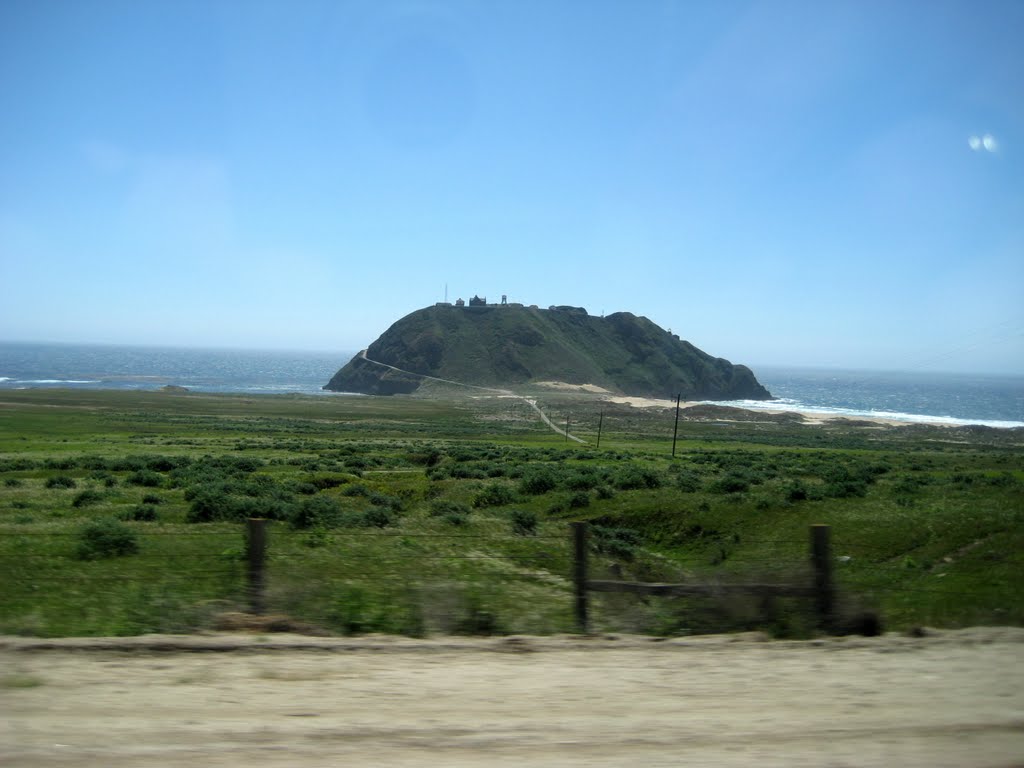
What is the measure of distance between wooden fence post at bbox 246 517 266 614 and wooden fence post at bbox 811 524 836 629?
6241 mm

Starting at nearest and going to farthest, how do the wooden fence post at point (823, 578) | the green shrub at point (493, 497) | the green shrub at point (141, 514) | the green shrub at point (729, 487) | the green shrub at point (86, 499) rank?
the wooden fence post at point (823, 578)
the green shrub at point (141, 514)
the green shrub at point (86, 499)
the green shrub at point (729, 487)
the green shrub at point (493, 497)

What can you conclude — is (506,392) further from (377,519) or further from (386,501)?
(377,519)

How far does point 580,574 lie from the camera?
8.45 m

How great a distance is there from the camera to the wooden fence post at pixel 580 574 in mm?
8359

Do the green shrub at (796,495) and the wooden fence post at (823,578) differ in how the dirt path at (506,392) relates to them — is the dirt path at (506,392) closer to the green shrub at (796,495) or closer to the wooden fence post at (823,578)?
the green shrub at (796,495)

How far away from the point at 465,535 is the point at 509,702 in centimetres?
563

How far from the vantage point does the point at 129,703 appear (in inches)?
225

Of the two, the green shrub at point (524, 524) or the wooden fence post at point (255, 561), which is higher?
the wooden fence post at point (255, 561)

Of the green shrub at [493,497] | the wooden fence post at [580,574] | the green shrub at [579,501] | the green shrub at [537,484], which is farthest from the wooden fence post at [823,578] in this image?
the green shrub at [537,484]

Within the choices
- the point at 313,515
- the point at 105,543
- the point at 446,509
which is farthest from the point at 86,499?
the point at 105,543

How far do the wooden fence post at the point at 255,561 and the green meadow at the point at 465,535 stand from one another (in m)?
0.23

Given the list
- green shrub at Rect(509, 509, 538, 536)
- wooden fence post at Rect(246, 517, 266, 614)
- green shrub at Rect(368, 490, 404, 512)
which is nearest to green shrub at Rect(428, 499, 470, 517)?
green shrub at Rect(368, 490, 404, 512)

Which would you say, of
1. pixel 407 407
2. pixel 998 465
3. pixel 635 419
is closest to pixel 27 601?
pixel 998 465

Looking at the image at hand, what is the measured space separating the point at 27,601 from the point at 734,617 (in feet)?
28.8
